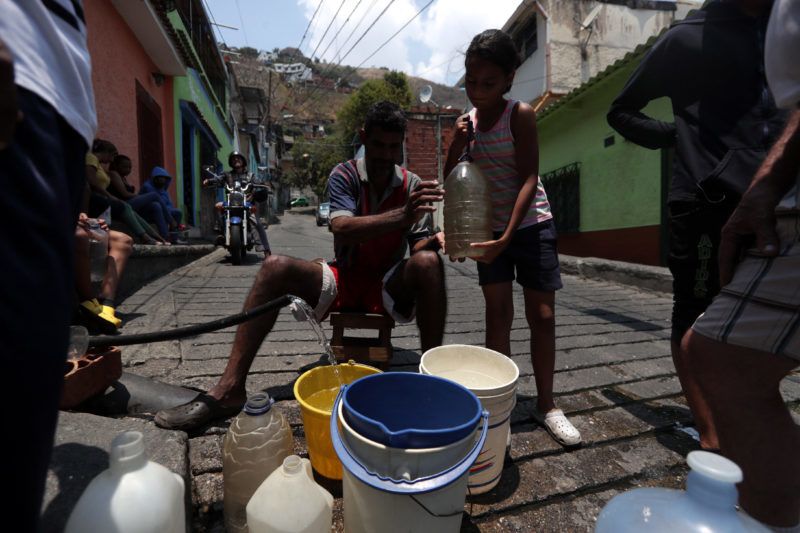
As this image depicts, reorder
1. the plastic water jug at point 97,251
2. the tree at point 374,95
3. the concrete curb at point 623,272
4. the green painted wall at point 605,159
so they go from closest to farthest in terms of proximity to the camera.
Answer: the plastic water jug at point 97,251, the concrete curb at point 623,272, the green painted wall at point 605,159, the tree at point 374,95

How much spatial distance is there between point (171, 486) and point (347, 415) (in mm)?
Result: 474

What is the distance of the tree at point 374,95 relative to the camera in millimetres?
31703

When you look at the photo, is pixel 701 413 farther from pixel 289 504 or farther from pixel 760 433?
pixel 289 504

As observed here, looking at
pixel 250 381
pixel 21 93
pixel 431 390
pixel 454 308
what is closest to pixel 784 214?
pixel 431 390

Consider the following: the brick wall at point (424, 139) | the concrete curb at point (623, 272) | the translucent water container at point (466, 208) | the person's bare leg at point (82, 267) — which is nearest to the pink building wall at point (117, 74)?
the person's bare leg at point (82, 267)

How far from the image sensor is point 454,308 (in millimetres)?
4840

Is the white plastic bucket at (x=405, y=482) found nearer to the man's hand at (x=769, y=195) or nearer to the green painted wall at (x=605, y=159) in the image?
the man's hand at (x=769, y=195)

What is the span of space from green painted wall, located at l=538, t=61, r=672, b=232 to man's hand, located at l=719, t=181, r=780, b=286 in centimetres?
704

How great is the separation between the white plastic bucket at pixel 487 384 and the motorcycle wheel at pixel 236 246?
21.9ft

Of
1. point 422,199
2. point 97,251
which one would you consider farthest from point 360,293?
point 97,251

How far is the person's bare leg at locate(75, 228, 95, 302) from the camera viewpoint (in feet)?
9.43

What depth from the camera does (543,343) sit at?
7.10 feet

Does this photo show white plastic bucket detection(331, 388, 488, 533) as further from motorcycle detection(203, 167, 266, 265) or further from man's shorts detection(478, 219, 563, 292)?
motorcycle detection(203, 167, 266, 265)

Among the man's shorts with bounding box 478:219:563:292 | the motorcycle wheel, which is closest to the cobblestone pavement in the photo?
the man's shorts with bounding box 478:219:563:292
